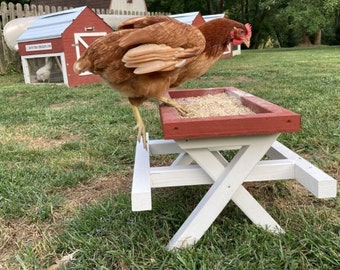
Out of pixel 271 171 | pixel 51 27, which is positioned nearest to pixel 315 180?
pixel 271 171

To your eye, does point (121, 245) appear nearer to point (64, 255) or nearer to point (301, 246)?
point (64, 255)

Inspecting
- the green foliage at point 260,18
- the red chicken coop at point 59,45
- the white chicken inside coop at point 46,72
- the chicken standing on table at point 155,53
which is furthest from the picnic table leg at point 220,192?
the green foliage at point 260,18

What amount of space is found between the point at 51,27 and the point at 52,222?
541 centimetres

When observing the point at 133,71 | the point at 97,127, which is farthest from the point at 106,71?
the point at 97,127

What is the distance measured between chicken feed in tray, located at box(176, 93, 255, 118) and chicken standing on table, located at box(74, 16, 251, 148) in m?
0.10

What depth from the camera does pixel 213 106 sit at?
1.82m

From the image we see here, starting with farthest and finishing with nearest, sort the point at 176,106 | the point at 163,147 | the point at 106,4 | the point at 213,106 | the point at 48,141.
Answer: the point at 106,4
the point at 48,141
the point at 163,147
the point at 213,106
the point at 176,106

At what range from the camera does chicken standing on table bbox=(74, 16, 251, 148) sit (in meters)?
1.41

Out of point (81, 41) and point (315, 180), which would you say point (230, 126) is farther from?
point (81, 41)

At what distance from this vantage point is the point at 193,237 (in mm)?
1430

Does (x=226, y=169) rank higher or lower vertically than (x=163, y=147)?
higher

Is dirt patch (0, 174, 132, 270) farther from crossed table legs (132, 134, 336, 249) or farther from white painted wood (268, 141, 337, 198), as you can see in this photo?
white painted wood (268, 141, 337, 198)

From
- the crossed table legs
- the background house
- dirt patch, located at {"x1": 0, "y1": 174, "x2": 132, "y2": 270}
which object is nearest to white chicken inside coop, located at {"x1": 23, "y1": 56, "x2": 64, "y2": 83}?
dirt patch, located at {"x1": 0, "y1": 174, "x2": 132, "y2": 270}

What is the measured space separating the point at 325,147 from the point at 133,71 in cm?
157
